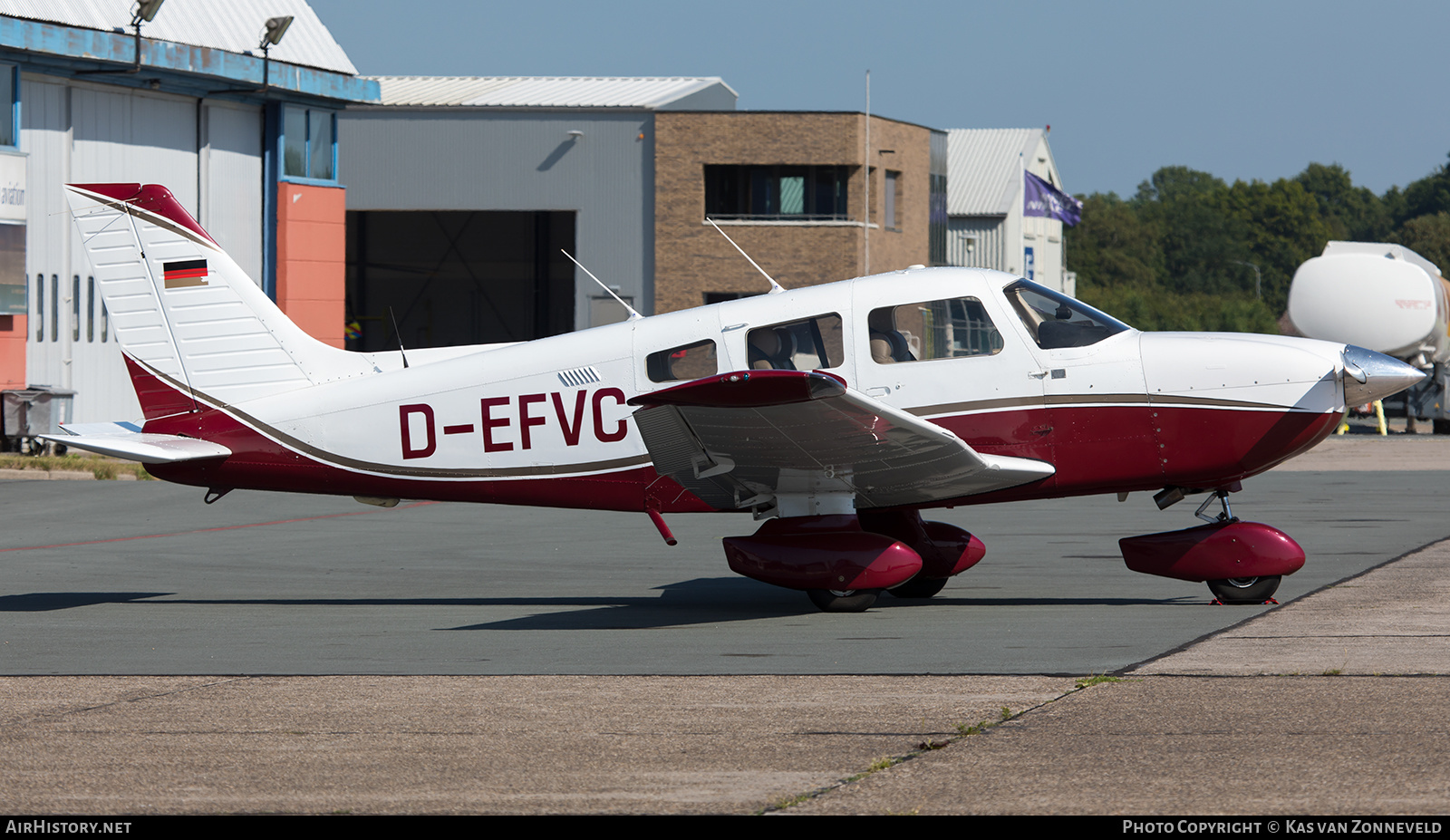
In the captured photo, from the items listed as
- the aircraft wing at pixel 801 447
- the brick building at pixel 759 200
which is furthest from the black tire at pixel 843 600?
the brick building at pixel 759 200

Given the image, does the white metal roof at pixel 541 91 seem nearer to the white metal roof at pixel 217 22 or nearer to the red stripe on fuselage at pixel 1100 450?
the white metal roof at pixel 217 22

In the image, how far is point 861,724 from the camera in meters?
6.89

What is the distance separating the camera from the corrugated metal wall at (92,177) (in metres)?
27.2

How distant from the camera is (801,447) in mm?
10062

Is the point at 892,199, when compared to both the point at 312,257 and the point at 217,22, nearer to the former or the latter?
the point at 312,257

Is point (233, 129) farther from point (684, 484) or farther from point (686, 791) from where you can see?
point (686, 791)

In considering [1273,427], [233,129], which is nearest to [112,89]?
[233,129]

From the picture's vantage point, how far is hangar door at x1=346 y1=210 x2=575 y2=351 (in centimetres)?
6028

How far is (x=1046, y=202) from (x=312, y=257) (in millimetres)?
51937

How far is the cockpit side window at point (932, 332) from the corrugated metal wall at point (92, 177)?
19.5 m

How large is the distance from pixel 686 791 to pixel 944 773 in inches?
39.5

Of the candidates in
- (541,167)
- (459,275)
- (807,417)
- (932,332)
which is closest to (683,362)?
(807,417)

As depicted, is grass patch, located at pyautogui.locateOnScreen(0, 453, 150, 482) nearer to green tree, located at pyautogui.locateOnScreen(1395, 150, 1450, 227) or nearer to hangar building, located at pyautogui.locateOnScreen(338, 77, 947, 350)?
hangar building, located at pyautogui.locateOnScreen(338, 77, 947, 350)

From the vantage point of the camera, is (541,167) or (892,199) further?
(892,199)
